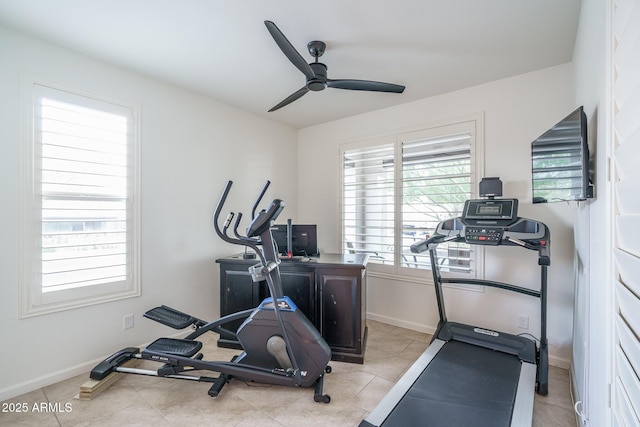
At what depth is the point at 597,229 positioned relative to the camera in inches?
58.0

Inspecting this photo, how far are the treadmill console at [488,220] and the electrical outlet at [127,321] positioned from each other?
3.28 meters

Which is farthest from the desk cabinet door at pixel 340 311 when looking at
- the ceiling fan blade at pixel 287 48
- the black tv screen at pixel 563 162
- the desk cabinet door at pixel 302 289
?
the ceiling fan blade at pixel 287 48

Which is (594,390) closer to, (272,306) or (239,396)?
(272,306)

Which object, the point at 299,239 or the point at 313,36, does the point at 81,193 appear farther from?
the point at 313,36

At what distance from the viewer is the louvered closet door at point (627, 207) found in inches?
31.7

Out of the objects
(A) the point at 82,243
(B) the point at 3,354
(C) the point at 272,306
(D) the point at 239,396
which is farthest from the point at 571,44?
(B) the point at 3,354

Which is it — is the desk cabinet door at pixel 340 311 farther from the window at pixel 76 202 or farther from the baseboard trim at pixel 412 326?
the window at pixel 76 202

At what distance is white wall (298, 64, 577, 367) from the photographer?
270 centimetres

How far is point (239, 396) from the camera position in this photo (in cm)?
224

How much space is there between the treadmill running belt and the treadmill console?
1.03m

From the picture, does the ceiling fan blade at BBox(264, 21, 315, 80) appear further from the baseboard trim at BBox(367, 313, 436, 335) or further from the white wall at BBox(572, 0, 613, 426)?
the baseboard trim at BBox(367, 313, 436, 335)

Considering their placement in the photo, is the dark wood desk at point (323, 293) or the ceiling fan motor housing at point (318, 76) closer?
the ceiling fan motor housing at point (318, 76)

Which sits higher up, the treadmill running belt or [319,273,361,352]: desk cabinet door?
[319,273,361,352]: desk cabinet door

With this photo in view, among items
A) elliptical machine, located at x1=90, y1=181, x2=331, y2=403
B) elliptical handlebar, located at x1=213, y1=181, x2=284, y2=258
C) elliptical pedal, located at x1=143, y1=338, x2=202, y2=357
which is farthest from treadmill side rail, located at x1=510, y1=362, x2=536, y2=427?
elliptical pedal, located at x1=143, y1=338, x2=202, y2=357
